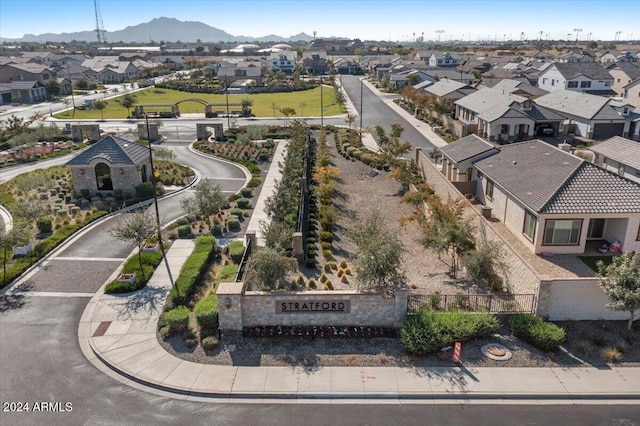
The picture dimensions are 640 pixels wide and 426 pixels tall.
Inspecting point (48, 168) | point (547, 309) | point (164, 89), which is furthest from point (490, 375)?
point (164, 89)

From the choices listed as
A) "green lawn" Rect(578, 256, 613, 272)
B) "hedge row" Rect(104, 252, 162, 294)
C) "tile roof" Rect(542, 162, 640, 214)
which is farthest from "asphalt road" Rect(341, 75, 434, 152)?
"hedge row" Rect(104, 252, 162, 294)

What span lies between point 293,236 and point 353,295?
8435 millimetres

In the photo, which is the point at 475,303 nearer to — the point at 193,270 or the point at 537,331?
the point at 537,331

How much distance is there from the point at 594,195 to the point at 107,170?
37.2 m

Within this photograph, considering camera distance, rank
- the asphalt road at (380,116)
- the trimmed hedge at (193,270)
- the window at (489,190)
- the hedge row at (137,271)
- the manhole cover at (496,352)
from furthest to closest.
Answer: the asphalt road at (380,116), the window at (489,190), the hedge row at (137,271), the trimmed hedge at (193,270), the manhole cover at (496,352)

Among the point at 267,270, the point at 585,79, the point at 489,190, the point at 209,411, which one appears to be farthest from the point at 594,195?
the point at 585,79

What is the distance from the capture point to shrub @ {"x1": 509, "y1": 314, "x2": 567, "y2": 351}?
20312mm

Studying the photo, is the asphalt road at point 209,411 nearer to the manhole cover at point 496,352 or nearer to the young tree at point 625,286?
the manhole cover at point 496,352

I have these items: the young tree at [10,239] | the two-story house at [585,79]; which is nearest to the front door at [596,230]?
the young tree at [10,239]

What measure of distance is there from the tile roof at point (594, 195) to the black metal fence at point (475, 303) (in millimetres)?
5934

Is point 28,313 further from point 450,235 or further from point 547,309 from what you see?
point 547,309

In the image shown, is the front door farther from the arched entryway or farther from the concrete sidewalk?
the arched entryway

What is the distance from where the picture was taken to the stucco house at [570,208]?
26688mm

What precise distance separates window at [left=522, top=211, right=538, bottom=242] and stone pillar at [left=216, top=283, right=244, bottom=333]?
1675cm
